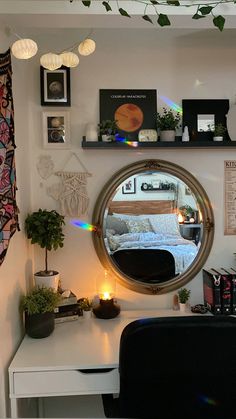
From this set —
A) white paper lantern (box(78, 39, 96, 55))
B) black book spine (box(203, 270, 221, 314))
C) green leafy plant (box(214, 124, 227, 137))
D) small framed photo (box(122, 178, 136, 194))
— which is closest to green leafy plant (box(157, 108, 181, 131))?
green leafy plant (box(214, 124, 227, 137))

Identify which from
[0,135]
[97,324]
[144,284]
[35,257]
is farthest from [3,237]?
[144,284]

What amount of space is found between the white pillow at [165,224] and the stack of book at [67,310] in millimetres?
627

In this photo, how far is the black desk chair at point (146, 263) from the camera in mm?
2299

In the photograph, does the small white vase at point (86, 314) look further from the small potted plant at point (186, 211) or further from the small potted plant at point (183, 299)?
the small potted plant at point (186, 211)

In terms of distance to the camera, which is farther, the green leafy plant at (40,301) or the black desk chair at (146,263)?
the black desk chair at (146,263)

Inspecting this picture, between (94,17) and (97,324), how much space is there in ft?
5.09


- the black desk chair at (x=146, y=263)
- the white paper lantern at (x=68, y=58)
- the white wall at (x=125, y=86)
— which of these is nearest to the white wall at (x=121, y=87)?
the white wall at (x=125, y=86)

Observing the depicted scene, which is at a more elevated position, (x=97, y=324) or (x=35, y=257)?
(x=35, y=257)

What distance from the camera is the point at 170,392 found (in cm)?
141

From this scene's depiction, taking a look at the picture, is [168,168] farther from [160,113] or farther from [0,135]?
[0,135]

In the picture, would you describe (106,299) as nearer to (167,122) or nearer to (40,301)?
(40,301)

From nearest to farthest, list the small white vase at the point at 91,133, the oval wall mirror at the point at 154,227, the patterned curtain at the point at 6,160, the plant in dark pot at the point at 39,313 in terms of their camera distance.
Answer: the patterned curtain at the point at 6,160 → the plant in dark pot at the point at 39,313 → the small white vase at the point at 91,133 → the oval wall mirror at the point at 154,227

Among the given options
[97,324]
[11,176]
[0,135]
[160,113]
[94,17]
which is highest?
[94,17]

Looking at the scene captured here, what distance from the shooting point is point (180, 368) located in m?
1.37
